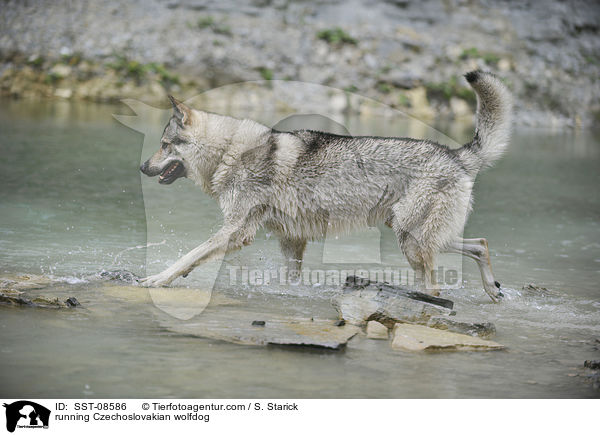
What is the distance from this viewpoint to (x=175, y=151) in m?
6.66

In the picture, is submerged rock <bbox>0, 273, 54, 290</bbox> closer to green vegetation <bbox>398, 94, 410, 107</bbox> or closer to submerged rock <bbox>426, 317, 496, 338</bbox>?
submerged rock <bbox>426, 317, 496, 338</bbox>

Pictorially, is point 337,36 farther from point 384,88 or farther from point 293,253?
point 293,253

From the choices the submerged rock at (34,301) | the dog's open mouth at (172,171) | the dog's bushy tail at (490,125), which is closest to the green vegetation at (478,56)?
the dog's bushy tail at (490,125)

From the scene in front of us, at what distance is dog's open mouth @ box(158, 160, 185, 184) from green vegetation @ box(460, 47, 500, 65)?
2259 cm

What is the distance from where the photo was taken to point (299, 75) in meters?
25.5

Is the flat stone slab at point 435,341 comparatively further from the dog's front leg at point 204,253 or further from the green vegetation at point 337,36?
the green vegetation at point 337,36

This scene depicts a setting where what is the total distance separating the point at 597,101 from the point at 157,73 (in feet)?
54.5

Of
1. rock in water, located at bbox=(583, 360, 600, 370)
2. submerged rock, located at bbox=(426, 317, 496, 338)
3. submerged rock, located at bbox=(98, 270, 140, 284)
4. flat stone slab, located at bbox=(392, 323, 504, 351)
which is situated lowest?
rock in water, located at bbox=(583, 360, 600, 370)

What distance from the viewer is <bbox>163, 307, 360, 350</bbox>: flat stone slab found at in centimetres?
479

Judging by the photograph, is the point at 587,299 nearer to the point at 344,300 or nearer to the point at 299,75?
the point at 344,300

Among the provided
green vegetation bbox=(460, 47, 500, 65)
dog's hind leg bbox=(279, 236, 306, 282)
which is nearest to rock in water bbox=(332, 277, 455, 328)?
dog's hind leg bbox=(279, 236, 306, 282)

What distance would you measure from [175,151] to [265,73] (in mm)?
19015
